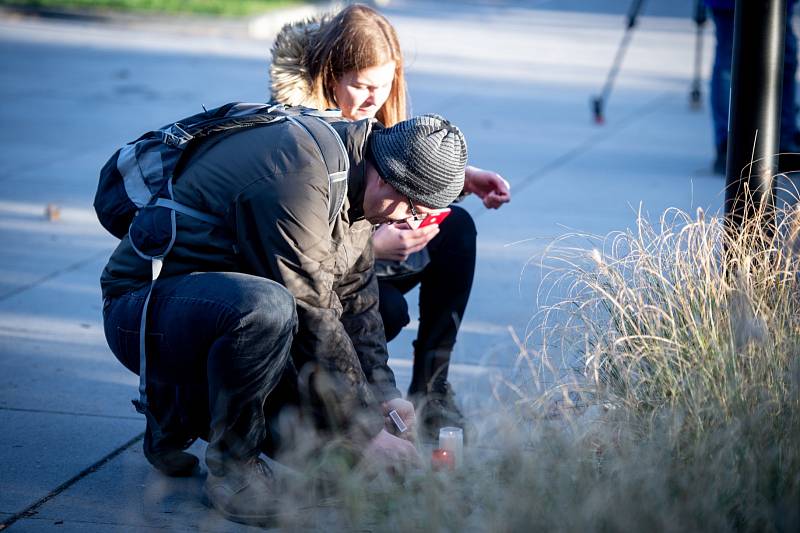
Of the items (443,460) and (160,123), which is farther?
(160,123)

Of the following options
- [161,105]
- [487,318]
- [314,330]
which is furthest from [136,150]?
[161,105]

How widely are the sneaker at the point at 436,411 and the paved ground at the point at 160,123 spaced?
0.28ft

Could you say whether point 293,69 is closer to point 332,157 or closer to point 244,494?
point 332,157

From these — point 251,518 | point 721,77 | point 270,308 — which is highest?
point 270,308

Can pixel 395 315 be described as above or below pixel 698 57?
above

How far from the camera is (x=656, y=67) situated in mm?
12680

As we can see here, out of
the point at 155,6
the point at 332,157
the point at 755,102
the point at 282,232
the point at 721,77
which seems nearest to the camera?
the point at 282,232

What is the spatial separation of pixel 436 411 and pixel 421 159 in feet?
3.53

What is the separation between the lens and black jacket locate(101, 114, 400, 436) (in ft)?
9.23

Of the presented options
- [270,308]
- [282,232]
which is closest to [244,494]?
[270,308]

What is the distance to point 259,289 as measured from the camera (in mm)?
2855

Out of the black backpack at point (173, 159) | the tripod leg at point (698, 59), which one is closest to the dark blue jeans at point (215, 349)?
the black backpack at point (173, 159)

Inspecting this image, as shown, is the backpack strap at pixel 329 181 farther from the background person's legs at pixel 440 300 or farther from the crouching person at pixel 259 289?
the background person's legs at pixel 440 300

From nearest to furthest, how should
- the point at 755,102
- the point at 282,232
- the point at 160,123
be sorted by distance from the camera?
the point at 282,232 < the point at 755,102 < the point at 160,123
